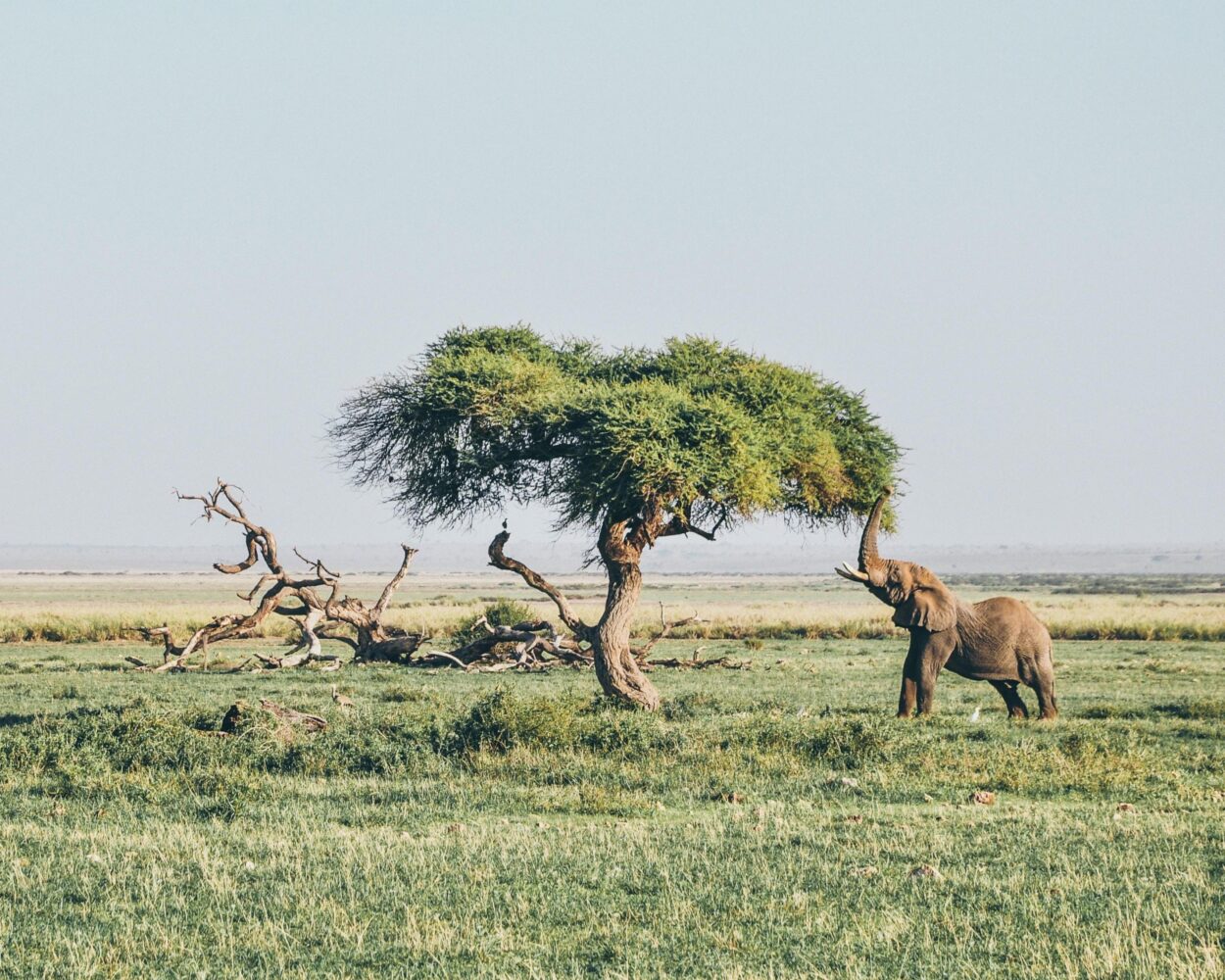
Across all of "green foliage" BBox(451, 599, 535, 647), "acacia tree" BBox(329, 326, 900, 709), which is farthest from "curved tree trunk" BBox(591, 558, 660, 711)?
"green foliage" BBox(451, 599, 535, 647)

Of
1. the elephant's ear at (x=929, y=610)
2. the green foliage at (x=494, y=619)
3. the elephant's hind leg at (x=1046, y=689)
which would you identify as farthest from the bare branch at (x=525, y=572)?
the green foliage at (x=494, y=619)


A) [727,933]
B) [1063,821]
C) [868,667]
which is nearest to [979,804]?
[1063,821]

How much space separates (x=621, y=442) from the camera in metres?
19.9

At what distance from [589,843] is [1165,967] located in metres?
5.16

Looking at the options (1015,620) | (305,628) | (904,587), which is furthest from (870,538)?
(305,628)

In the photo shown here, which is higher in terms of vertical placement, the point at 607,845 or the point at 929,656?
the point at 929,656

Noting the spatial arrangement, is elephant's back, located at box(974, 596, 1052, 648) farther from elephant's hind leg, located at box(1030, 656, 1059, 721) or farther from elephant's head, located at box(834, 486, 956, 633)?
elephant's head, located at box(834, 486, 956, 633)

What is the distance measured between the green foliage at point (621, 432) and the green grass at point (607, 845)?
3645 mm

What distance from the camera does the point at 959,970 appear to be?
802 centimetres

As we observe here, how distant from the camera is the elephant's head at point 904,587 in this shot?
21922 millimetres

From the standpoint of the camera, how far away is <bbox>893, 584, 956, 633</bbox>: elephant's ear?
21938 mm

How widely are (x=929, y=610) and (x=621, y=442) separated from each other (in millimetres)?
6158

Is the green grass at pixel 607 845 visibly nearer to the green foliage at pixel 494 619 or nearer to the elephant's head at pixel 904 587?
the elephant's head at pixel 904 587

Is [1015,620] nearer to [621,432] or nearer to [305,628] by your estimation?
[621,432]
